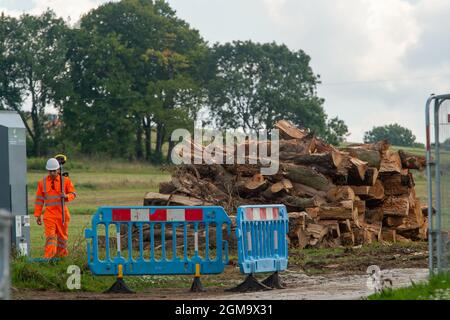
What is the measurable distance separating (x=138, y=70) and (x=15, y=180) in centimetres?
6736

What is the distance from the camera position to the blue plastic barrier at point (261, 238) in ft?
54.4

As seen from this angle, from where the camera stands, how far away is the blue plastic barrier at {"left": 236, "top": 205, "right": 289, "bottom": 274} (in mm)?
16594

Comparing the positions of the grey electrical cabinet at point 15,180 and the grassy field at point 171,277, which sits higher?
the grey electrical cabinet at point 15,180

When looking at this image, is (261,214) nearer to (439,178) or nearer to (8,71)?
(439,178)

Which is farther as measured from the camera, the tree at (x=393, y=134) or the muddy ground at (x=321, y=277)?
the tree at (x=393, y=134)

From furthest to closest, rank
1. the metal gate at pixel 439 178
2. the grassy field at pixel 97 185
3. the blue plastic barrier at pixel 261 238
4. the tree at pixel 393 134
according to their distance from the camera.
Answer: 1. the tree at pixel 393 134
2. the grassy field at pixel 97 185
3. the blue plastic barrier at pixel 261 238
4. the metal gate at pixel 439 178

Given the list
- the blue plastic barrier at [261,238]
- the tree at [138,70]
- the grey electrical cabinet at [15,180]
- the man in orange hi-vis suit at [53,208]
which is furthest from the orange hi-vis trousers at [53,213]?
the tree at [138,70]

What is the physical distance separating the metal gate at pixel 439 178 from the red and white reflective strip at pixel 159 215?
3.30m

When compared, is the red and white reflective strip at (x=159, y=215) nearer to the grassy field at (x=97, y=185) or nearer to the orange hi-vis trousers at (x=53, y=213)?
the orange hi-vis trousers at (x=53, y=213)

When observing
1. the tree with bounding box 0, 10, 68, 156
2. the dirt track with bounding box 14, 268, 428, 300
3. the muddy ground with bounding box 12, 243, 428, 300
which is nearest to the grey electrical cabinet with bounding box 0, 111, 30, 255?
the muddy ground with bounding box 12, 243, 428, 300

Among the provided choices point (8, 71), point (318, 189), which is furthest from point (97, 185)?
point (318, 189)

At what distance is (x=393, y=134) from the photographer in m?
107

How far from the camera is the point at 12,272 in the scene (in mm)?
16578
